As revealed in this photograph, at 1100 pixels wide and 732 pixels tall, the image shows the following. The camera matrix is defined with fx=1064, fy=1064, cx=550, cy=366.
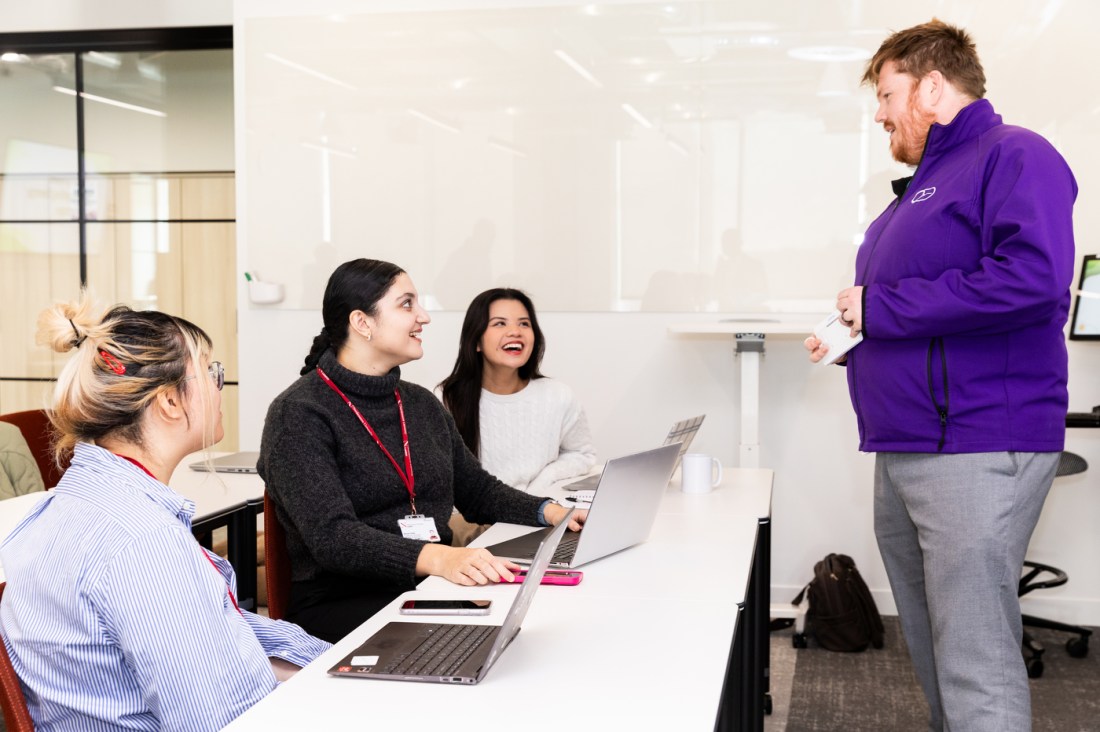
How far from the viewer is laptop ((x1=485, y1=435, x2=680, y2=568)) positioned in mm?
1995

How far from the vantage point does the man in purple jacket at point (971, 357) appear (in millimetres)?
2125

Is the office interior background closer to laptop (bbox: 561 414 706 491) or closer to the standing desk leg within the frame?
the standing desk leg

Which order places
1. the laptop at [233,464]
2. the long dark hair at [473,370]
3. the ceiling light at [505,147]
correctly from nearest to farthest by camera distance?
the laptop at [233,464], the long dark hair at [473,370], the ceiling light at [505,147]

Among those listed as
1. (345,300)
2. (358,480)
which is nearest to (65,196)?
(345,300)

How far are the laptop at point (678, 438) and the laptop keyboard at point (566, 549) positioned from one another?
320mm

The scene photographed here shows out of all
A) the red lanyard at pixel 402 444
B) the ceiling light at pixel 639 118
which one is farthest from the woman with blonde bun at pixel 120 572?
the ceiling light at pixel 639 118

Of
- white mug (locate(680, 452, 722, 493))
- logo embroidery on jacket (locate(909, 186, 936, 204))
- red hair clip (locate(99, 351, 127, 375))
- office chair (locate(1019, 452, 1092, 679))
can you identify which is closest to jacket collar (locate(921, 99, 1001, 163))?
logo embroidery on jacket (locate(909, 186, 936, 204))

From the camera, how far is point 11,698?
54.7 inches

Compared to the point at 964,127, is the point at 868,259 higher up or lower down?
lower down

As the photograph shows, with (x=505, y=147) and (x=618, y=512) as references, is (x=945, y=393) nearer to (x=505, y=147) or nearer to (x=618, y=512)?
(x=618, y=512)

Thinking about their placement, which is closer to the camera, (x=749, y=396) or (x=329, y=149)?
(x=749, y=396)

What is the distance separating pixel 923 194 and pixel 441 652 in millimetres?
1456

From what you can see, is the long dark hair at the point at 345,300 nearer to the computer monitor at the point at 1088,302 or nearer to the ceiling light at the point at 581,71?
the ceiling light at the point at 581,71

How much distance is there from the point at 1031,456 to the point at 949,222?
1.66 ft
